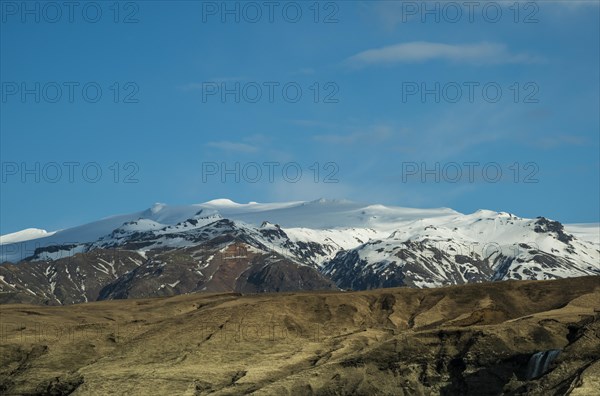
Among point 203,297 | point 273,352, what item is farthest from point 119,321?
point 273,352

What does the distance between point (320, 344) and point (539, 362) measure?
4077cm

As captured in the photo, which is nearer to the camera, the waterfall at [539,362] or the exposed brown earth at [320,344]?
the waterfall at [539,362]

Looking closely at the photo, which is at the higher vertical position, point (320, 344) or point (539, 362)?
point (539, 362)

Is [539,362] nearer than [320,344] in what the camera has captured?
Yes

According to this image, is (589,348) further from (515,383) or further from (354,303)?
(354,303)

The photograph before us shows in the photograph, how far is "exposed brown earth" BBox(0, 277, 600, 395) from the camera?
111812mm

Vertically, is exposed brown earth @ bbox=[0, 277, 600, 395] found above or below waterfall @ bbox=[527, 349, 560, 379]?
below

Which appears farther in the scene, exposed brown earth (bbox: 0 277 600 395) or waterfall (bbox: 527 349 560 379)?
exposed brown earth (bbox: 0 277 600 395)

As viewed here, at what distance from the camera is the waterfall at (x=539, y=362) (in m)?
104

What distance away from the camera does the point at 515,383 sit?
99.9m

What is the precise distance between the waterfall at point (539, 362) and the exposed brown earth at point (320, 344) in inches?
30.1

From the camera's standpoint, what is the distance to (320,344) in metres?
141

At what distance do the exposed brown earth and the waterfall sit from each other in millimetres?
763

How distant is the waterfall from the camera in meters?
104
